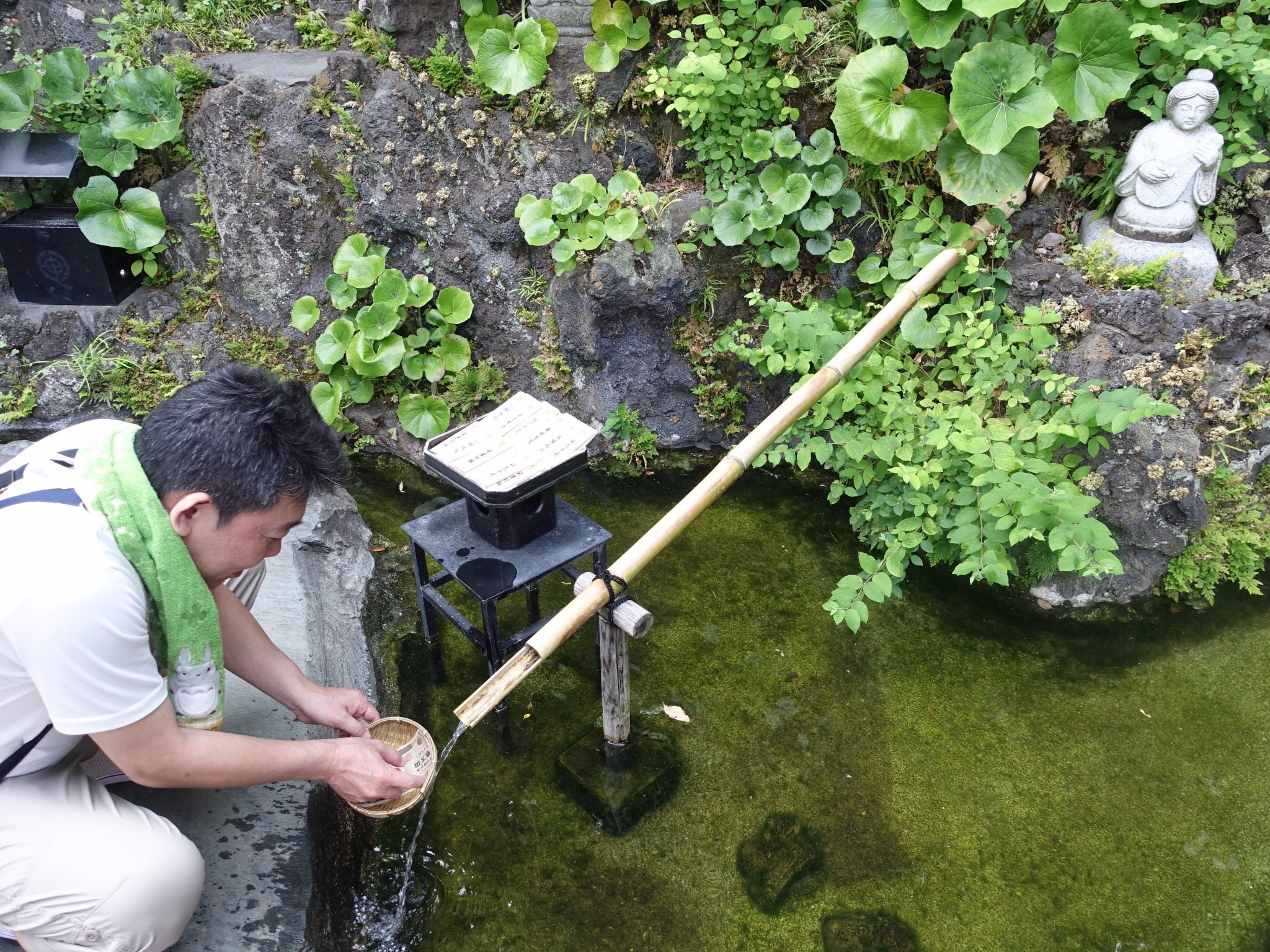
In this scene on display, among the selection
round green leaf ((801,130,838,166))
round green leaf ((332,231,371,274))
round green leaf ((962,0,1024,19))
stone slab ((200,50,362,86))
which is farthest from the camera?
stone slab ((200,50,362,86))

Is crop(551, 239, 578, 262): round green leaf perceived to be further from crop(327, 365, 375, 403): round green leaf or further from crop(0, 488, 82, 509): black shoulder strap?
crop(0, 488, 82, 509): black shoulder strap

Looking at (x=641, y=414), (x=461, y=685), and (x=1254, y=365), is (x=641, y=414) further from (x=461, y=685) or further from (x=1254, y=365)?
(x=1254, y=365)

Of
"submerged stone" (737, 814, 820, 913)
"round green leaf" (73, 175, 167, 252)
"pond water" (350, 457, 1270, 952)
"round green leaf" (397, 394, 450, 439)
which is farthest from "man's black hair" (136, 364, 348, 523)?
"round green leaf" (73, 175, 167, 252)

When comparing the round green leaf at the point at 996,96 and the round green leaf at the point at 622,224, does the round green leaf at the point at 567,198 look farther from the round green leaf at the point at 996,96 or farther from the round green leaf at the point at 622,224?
the round green leaf at the point at 996,96

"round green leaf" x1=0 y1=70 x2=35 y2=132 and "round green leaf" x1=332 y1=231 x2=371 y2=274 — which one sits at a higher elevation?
"round green leaf" x1=0 y1=70 x2=35 y2=132

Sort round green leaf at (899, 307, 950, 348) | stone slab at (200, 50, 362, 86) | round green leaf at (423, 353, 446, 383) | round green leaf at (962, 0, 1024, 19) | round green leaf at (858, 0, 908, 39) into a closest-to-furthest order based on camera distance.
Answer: round green leaf at (962, 0, 1024, 19) → round green leaf at (899, 307, 950, 348) → round green leaf at (858, 0, 908, 39) → round green leaf at (423, 353, 446, 383) → stone slab at (200, 50, 362, 86)

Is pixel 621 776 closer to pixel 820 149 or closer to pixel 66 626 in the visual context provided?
pixel 66 626

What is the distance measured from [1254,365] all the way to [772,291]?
7.99ft

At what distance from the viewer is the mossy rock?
255 cm

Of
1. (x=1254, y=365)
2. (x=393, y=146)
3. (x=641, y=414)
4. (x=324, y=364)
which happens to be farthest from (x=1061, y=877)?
(x=393, y=146)

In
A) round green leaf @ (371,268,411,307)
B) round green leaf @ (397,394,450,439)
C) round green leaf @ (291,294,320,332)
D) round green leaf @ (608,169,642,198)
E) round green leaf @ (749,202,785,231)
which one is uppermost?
round green leaf @ (608,169,642,198)

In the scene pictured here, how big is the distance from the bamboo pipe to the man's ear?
818 millimetres

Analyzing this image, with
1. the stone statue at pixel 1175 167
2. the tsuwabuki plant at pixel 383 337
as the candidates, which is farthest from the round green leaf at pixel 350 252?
the stone statue at pixel 1175 167

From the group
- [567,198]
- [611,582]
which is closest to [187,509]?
[611,582]
